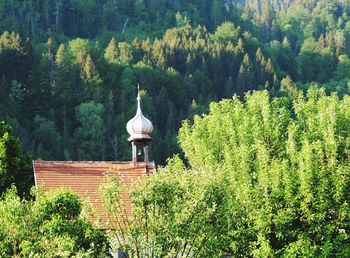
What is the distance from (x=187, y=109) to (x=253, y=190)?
99.9 m

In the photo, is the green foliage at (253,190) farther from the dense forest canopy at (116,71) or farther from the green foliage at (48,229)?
the dense forest canopy at (116,71)

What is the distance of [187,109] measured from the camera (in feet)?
431

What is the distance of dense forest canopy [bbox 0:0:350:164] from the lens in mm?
109300

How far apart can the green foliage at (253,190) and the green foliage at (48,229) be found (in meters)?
1.17

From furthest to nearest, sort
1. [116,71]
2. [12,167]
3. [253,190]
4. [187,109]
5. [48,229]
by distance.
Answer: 1. [116,71]
2. [187,109]
3. [12,167]
4. [253,190]
5. [48,229]

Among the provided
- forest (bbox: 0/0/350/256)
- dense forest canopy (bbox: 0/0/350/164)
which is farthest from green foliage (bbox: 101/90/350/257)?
dense forest canopy (bbox: 0/0/350/164)

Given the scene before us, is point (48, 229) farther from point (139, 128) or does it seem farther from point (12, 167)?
point (139, 128)

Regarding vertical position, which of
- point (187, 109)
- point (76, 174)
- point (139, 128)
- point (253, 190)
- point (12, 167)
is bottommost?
point (187, 109)

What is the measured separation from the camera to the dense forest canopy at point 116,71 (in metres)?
109

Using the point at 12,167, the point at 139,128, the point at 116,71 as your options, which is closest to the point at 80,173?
the point at 12,167

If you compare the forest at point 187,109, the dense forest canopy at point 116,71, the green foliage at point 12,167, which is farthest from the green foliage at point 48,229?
the dense forest canopy at point 116,71

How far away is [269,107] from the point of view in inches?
1438

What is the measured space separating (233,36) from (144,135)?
5614 inches

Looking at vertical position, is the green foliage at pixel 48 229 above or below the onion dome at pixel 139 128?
below
